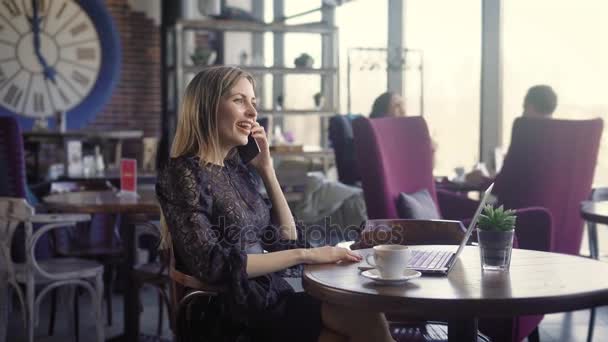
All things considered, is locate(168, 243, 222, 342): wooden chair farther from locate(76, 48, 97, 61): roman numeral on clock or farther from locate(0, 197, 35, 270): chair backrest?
locate(76, 48, 97, 61): roman numeral on clock

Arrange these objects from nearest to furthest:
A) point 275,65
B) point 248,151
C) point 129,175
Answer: point 248,151
point 129,175
point 275,65

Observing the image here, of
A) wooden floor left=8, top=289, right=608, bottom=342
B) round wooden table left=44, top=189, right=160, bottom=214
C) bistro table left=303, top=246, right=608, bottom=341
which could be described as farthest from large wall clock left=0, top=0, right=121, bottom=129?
bistro table left=303, top=246, right=608, bottom=341

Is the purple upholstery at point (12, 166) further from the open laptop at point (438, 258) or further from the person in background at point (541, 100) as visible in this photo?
the person in background at point (541, 100)

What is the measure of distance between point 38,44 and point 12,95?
61 centimetres

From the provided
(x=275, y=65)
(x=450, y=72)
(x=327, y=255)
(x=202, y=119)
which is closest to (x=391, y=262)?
(x=327, y=255)

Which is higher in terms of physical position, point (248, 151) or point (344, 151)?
point (248, 151)

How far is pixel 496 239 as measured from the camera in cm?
185

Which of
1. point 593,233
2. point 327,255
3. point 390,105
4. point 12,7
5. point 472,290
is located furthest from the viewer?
point 12,7

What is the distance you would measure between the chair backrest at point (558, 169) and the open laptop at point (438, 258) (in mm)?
1764

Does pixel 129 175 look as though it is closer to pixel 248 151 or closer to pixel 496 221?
pixel 248 151

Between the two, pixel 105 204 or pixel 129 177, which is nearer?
pixel 105 204

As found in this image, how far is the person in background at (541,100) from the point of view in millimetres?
4656

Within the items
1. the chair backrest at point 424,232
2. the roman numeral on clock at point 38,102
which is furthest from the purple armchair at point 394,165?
the roman numeral on clock at point 38,102

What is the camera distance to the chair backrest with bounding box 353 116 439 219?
3498mm
